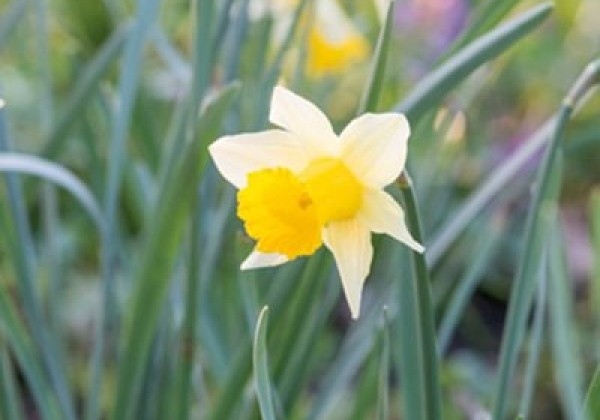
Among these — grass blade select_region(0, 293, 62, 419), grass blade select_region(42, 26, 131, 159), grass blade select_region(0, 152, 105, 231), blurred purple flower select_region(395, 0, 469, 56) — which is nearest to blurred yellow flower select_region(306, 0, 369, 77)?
grass blade select_region(42, 26, 131, 159)

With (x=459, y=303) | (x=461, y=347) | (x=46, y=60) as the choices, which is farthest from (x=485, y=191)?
(x=461, y=347)

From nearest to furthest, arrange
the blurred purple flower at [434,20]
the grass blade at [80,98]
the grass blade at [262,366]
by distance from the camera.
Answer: the grass blade at [262,366] < the grass blade at [80,98] < the blurred purple flower at [434,20]

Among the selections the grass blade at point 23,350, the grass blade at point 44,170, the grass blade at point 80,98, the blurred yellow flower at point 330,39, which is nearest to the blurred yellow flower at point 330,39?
the blurred yellow flower at point 330,39

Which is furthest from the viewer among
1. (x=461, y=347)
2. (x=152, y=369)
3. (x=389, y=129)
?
(x=461, y=347)

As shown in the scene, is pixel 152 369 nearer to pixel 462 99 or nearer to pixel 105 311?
pixel 105 311

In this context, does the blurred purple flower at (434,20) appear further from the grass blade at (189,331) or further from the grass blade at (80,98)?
the grass blade at (189,331)

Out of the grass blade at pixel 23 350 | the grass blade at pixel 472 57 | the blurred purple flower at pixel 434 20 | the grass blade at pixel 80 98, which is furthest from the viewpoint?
the blurred purple flower at pixel 434 20

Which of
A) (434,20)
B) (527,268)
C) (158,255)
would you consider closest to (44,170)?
(158,255)
